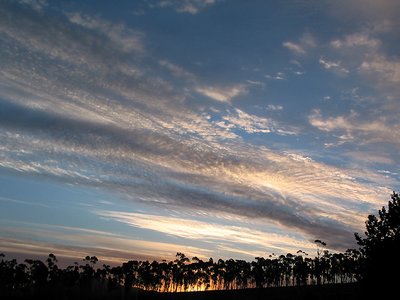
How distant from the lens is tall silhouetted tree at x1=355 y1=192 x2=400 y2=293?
2642cm

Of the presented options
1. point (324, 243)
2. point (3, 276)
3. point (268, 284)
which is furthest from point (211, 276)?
point (3, 276)

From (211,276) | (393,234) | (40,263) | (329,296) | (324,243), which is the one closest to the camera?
(393,234)

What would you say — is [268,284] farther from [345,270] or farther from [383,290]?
[383,290]

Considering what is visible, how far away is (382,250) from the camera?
2789cm

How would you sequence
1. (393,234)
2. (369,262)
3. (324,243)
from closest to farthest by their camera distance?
(369,262)
(393,234)
(324,243)

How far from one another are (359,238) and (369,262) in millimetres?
3935

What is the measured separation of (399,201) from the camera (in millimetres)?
31266

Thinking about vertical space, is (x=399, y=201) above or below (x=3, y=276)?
above

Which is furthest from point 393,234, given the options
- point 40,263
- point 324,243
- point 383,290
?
point 40,263

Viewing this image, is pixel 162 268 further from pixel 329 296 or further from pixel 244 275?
pixel 329 296

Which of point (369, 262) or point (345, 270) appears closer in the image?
point (369, 262)

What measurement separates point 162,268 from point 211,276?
2370 centimetres

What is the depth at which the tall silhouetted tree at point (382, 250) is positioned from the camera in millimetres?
26422

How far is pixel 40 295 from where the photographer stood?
68.9m
